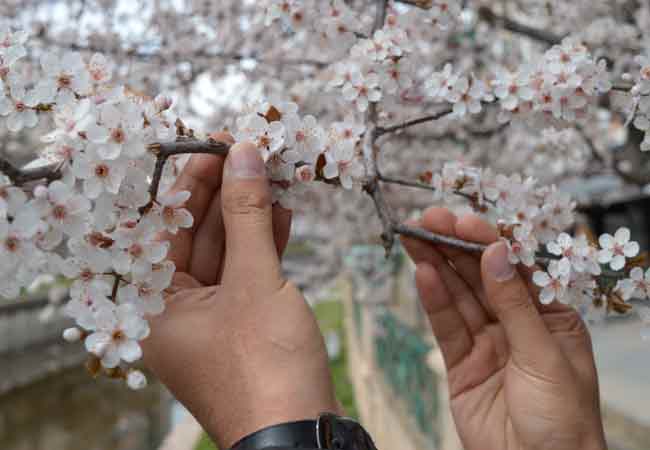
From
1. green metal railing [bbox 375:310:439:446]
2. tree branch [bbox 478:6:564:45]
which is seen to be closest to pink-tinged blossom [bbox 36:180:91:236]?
tree branch [bbox 478:6:564:45]

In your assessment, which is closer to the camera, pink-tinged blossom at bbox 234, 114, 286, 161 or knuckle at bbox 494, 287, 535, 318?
pink-tinged blossom at bbox 234, 114, 286, 161

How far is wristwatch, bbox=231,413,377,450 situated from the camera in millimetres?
995

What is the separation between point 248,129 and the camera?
1.28 m

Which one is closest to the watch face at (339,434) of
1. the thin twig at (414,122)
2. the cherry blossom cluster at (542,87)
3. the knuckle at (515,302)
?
the knuckle at (515,302)

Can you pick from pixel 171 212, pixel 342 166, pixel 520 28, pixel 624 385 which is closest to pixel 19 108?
pixel 171 212

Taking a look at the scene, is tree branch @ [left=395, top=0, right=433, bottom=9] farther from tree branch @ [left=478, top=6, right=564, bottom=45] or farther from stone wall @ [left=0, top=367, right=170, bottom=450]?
stone wall @ [left=0, top=367, right=170, bottom=450]

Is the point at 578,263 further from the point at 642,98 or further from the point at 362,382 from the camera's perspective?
the point at 362,382

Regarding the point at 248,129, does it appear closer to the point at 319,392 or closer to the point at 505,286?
the point at 319,392

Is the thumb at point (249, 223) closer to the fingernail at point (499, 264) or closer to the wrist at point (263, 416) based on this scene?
the wrist at point (263, 416)

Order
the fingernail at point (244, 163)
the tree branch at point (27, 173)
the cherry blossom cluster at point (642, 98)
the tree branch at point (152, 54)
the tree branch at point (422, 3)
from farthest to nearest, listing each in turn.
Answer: the tree branch at point (152, 54) → the tree branch at point (422, 3) → the cherry blossom cluster at point (642, 98) → the fingernail at point (244, 163) → the tree branch at point (27, 173)

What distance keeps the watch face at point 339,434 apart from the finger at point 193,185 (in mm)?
526

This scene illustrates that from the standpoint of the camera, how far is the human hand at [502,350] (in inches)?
56.8

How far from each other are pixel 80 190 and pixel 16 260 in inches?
10.0

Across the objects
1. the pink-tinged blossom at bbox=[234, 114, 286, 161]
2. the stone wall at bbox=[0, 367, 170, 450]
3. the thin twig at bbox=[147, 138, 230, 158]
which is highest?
the pink-tinged blossom at bbox=[234, 114, 286, 161]
